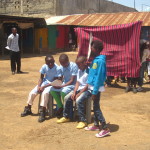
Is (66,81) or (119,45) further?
(119,45)

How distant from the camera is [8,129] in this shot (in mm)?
4879

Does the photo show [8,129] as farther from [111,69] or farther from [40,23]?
[40,23]

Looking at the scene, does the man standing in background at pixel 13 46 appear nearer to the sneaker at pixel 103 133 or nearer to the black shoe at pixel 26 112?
the black shoe at pixel 26 112

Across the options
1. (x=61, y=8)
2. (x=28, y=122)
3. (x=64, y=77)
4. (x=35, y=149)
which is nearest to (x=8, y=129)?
(x=28, y=122)

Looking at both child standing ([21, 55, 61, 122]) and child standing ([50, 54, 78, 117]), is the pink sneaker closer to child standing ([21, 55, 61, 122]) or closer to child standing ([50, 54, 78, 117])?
child standing ([50, 54, 78, 117])

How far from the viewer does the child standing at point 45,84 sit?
530 centimetres

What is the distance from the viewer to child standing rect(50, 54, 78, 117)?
208 inches

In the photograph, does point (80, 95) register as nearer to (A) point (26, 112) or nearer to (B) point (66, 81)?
(B) point (66, 81)

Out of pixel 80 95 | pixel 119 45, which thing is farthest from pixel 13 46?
pixel 80 95

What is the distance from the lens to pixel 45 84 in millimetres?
5523

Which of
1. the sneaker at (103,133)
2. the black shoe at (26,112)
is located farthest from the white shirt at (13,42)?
the sneaker at (103,133)

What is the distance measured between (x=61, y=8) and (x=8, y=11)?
6.23m

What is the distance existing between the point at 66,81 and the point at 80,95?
68 cm

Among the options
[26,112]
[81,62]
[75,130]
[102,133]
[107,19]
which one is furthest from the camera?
[107,19]
